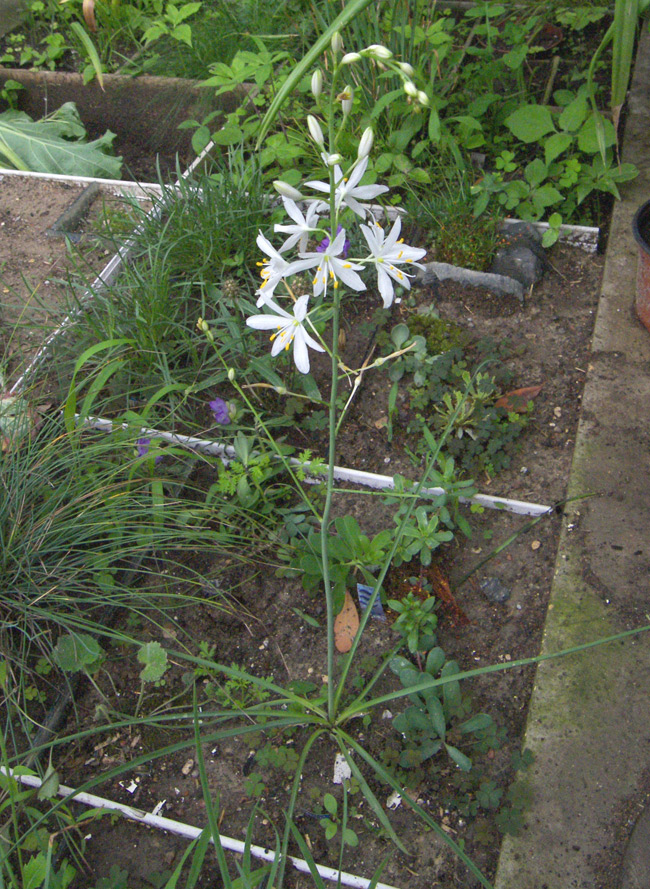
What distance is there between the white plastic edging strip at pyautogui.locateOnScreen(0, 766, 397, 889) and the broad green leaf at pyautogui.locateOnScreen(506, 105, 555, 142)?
244 cm

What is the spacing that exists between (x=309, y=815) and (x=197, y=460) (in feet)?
3.41

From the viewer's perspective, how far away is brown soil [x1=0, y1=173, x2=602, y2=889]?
4.89 ft

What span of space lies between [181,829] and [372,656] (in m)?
0.57

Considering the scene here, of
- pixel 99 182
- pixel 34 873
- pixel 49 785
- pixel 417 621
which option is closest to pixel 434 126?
pixel 99 182

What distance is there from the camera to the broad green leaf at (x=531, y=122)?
2.63m

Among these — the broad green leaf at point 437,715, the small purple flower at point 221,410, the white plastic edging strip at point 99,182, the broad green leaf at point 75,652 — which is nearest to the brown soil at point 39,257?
the white plastic edging strip at point 99,182

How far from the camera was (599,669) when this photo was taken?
161 centimetres

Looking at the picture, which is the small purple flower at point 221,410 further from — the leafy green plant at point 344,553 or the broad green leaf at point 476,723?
the broad green leaf at point 476,723

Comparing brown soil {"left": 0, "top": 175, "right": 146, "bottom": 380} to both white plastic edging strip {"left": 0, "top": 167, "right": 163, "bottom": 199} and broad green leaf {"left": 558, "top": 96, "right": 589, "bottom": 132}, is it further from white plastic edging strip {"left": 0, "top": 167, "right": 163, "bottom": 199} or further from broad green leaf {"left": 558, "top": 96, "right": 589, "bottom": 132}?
broad green leaf {"left": 558, "top": 96, "right": 589, "bottom": 132}

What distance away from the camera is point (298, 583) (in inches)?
75.0

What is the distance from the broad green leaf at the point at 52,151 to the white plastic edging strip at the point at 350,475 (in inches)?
66.2

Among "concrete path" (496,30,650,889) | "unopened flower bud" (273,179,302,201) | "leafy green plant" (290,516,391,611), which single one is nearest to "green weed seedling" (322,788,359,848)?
"concrete path" (496,30,650,889)

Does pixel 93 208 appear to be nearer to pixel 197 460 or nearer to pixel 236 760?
pixel 197 460

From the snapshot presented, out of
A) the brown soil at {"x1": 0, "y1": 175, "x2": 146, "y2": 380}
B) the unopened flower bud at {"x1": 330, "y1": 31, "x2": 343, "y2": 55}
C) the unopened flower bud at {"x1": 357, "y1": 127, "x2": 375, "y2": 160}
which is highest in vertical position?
the unopened flower bud at {"x1": 330, "y1": 31, "x2": 343, "y2": 55}
